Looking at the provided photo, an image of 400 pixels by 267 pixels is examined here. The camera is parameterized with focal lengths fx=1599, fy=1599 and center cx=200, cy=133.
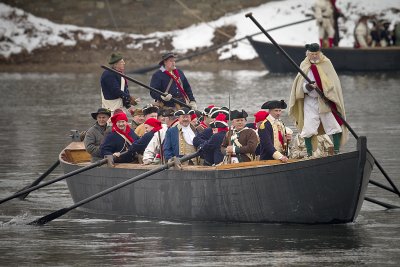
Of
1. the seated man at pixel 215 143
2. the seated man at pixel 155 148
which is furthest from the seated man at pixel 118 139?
the seated man at pixel 215 143

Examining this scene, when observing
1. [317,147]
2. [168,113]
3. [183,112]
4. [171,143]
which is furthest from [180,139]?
[317,147]

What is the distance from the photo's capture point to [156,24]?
143 feet

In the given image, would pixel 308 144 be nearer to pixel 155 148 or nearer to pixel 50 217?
pixel 155 148

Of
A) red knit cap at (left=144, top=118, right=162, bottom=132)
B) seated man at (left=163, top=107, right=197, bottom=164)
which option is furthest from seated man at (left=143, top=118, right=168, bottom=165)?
seated man at (left=163, top=107, right=197, bottom=164)

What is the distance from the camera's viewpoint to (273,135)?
57.1ft

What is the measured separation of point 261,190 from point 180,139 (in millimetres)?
1730

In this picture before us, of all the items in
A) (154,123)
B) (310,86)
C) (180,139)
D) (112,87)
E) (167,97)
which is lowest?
(180,139)

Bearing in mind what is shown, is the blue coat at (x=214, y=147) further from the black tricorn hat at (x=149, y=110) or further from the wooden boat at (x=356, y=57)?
the wooden boat at (x=356, y=57)

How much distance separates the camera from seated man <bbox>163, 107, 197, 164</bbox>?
18.0 m

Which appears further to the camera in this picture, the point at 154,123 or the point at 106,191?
the point at 154,123

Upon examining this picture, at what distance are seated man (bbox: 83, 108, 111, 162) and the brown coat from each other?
195 centimetres

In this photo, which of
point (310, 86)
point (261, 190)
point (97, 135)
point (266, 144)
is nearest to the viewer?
point (261, 190)

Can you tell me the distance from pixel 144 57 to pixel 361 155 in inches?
1033

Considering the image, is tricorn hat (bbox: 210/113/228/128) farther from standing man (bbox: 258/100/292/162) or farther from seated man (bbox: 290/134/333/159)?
seated man (bbox: 290/134/333/159)
